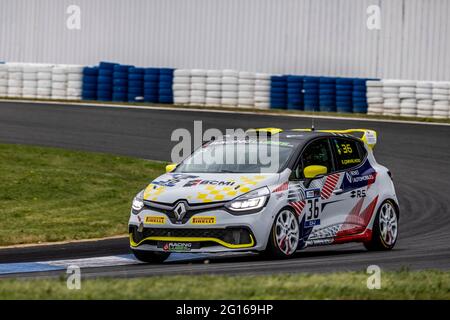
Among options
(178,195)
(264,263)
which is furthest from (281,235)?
(178,195)

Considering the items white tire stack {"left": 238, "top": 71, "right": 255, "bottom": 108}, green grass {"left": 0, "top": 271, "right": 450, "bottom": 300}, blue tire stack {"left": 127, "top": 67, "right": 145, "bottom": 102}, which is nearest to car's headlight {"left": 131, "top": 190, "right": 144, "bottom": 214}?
green grass {"left": 0, "top": 271, "right": 450, "bottom": 300}

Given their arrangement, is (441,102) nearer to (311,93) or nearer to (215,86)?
(311,93)

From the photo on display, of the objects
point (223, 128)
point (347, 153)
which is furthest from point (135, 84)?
point (347, 153)

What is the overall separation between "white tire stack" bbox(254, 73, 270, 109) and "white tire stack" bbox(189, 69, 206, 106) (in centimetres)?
177

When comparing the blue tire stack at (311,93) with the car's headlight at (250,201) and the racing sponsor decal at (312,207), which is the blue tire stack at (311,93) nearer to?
the racing sponsor decal at (312,207)

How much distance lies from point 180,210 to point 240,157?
1.39 meters

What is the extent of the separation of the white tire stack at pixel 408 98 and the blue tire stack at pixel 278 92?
13.3 ft

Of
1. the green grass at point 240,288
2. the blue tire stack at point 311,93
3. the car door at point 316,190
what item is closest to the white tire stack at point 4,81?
the blue tire stack at point 311,93

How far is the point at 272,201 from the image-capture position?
41.4 ft

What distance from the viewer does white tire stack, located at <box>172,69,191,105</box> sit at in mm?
36156

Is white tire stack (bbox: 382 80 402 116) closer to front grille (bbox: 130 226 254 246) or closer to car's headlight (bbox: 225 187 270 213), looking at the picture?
car's headlight (bbox: 225 187 270 213)

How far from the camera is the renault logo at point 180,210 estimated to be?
1255 centimetres

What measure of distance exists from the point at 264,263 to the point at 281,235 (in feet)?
1.66
